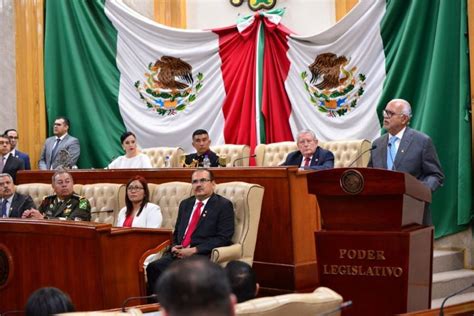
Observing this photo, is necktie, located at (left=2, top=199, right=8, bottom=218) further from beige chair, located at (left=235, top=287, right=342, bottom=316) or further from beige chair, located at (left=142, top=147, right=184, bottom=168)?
beige chair, located at (left=235, top=287, right=342, bottom=316)

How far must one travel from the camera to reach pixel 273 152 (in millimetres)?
8047

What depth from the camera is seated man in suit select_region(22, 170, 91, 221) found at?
254 inches

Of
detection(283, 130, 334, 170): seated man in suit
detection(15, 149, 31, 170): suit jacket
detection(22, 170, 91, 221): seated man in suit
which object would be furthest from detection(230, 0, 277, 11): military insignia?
detection(22, 170, 91, 221): seated man in suit

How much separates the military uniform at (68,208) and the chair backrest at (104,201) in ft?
0.83

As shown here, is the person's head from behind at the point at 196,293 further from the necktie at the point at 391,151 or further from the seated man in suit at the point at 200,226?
the seated man in suit at the point at 200,226

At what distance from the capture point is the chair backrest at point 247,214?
5.77 metres

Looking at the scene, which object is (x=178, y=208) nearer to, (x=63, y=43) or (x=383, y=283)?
(x=383, y=283)

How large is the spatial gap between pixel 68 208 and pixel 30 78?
3.44 m

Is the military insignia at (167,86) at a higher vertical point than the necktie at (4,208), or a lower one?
higher

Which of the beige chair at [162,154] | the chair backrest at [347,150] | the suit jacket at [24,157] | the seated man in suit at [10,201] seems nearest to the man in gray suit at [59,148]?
the suit jacket at [24,157]

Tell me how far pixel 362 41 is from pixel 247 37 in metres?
1.46

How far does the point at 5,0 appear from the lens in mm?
9445

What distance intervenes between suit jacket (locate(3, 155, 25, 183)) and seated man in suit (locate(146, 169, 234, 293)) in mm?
2974

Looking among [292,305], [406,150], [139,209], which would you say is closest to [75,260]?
[139,209]
